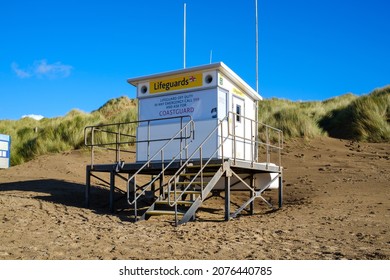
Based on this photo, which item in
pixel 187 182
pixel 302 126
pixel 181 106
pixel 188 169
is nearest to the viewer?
pixel 187 182

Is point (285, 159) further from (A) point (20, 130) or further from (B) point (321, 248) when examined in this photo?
(A) point (20, 130)

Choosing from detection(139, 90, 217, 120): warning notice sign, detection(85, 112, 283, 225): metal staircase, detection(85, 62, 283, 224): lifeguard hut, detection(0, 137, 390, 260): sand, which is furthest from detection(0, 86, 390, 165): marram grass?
detection(139, 90, 217, 120): warning notice sign

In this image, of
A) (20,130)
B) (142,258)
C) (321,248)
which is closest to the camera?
(142,258)

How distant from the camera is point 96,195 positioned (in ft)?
48.7

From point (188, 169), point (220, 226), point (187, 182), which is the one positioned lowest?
point (220, 226)

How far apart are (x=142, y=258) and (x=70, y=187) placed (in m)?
9.77

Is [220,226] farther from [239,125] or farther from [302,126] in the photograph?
[302,126]

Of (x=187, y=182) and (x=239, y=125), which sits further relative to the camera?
(x=239, y=125)

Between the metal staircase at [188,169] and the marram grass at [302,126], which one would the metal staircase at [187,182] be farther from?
the marram grass at [302,126]

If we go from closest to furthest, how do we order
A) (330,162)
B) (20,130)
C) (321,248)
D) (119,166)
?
(321,248), (119,166), (330,162), (20,130)

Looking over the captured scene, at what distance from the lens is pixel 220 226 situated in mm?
9305

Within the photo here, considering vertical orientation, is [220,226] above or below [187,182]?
below

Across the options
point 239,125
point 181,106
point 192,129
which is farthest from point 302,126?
point 192,129

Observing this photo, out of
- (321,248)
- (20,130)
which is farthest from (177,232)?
(20,130)
